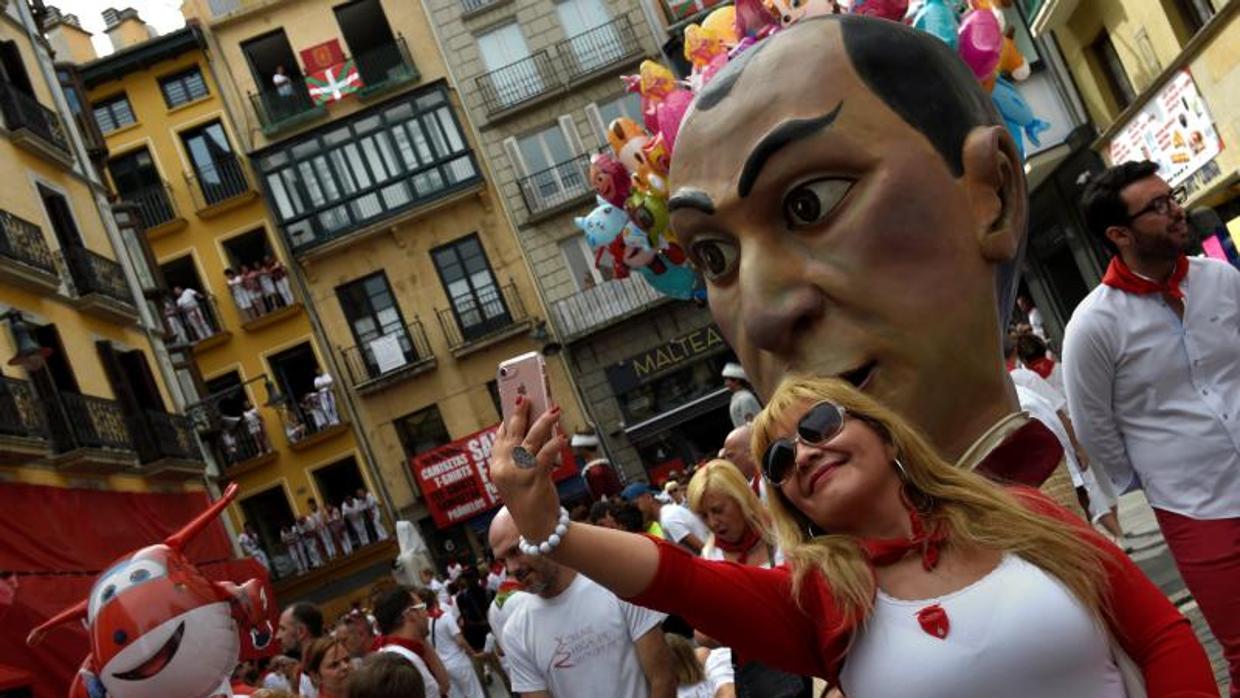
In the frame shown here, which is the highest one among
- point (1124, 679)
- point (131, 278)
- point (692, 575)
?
point (131, 278)

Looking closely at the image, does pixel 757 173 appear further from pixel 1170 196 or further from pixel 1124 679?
pixel 1170 196

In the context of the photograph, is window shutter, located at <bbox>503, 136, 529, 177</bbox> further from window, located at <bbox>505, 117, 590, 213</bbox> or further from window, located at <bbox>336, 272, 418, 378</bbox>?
window, located at <bbox>336, 272, 418, 378</bbox>

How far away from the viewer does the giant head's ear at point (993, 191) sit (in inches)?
110

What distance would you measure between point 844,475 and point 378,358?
2910cm

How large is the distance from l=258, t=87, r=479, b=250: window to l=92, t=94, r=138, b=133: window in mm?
4105

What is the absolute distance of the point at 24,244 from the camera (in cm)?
1942

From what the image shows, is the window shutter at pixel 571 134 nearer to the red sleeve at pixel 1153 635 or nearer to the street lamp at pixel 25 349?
the street lamp at pixel 25 349

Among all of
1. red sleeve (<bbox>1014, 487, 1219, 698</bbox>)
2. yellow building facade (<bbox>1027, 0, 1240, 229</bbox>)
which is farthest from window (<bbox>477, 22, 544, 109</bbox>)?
red sleeve (<bbox>1014, 487, 1219, 698</bbox>)

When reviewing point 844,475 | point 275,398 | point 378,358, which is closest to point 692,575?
point 844,475

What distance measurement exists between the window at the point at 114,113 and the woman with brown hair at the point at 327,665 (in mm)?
28018

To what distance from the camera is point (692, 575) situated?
2.35m

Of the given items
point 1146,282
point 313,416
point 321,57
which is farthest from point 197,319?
point 1146,282

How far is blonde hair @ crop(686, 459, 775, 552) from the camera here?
16.7 ft

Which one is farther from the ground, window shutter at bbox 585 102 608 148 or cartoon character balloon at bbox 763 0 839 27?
window shutter at bbox 585 102 608 148
